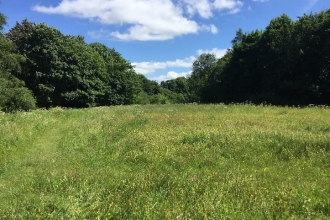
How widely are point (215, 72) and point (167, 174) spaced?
58.1 m

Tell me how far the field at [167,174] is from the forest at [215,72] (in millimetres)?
25374

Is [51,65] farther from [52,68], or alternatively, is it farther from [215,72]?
[215,72]

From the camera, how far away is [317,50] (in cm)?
3778

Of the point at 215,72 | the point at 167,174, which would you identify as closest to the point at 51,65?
the point at 215,72

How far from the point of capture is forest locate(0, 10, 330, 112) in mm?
36906

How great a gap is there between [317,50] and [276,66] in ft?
26.4

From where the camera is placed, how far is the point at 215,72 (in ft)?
208

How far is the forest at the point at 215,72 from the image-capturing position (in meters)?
36.9

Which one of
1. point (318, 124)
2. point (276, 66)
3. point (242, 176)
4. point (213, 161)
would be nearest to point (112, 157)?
point (213, 161)

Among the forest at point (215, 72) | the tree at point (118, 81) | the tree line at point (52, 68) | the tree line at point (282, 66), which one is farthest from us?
the tree at point (118, 81)

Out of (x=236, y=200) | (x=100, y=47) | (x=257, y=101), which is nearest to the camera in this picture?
(x=236, y=200)

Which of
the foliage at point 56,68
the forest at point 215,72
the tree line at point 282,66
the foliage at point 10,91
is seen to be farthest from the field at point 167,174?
the foliage at point 56,68

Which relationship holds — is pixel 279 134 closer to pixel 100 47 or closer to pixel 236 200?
pixel 236 200

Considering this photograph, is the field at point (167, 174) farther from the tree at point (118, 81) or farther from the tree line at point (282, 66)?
the tree at point (118, 81)
